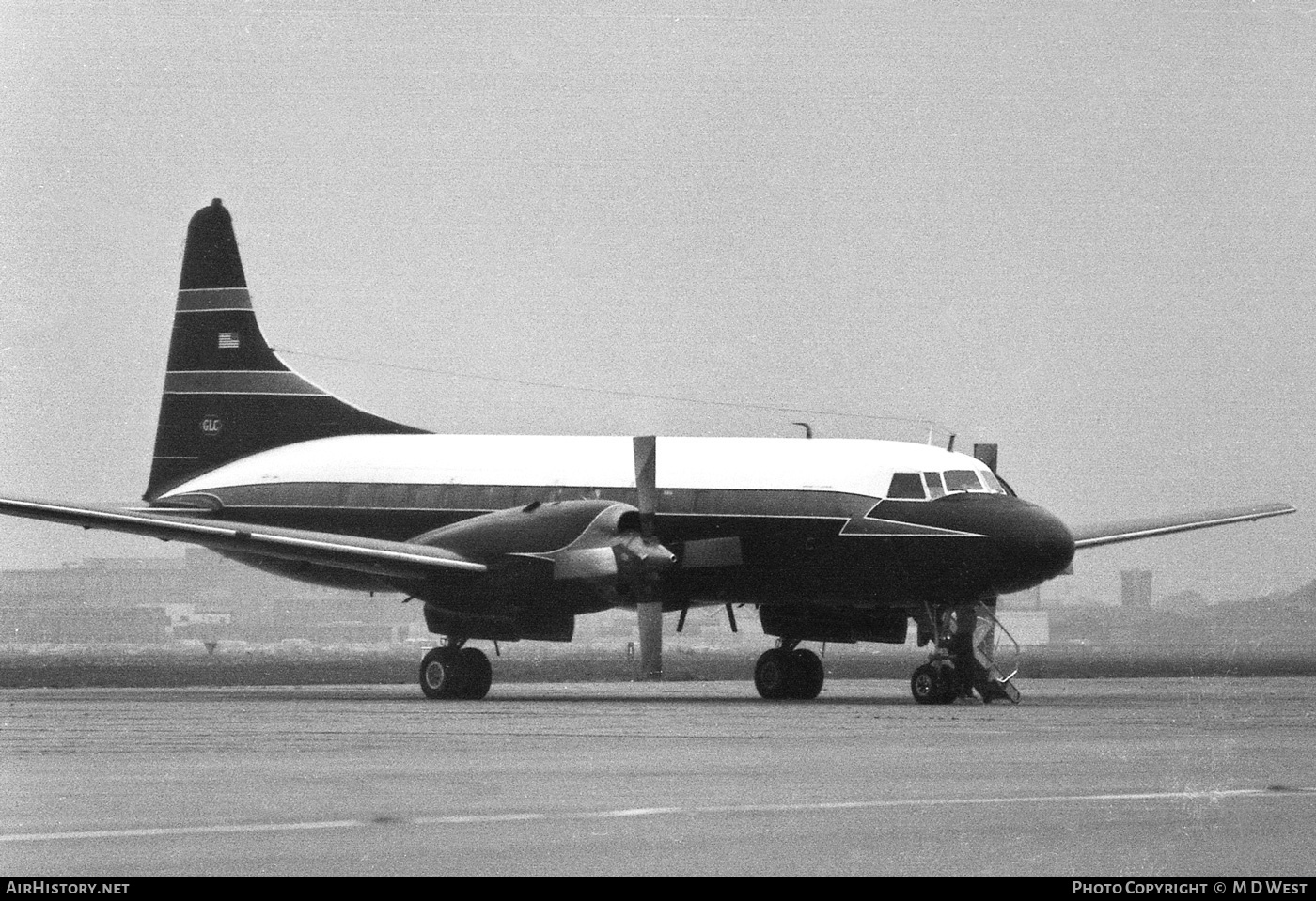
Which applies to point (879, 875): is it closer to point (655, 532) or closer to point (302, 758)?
point (302, 758)

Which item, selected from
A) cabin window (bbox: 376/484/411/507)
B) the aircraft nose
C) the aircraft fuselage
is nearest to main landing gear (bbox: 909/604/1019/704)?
the aircraft fuselage

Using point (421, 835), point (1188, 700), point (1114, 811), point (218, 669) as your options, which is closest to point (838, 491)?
point (1188, 700)

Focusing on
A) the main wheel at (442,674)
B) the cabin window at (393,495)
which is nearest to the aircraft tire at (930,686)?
the main wheel at (442,674)

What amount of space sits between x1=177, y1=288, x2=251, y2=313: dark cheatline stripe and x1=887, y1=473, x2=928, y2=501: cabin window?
1351 cm

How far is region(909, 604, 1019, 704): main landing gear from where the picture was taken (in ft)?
94.8

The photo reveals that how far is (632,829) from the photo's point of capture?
12.2 metres

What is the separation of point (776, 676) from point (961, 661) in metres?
3.82

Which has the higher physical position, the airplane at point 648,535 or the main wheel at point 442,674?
the airplane at point 648,535

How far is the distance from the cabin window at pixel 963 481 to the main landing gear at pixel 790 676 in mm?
3905

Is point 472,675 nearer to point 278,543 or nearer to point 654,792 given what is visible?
point 278,543

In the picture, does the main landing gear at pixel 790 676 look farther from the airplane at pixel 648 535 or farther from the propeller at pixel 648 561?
the propeller at pixel 648 561

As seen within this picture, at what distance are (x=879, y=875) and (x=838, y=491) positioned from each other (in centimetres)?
2000

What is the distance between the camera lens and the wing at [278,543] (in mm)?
29250

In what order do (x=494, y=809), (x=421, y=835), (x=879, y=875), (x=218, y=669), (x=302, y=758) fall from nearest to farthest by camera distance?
(x=879, y=875) < (x=421, y=835) < (x=494, y=809) < (x=302, y=758) < (x=218, y=669)
